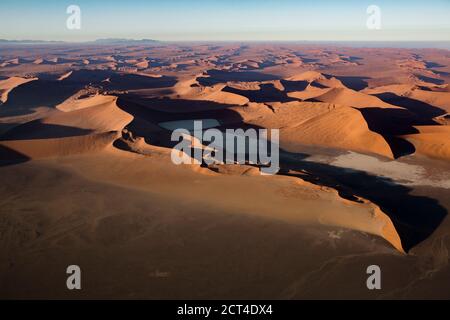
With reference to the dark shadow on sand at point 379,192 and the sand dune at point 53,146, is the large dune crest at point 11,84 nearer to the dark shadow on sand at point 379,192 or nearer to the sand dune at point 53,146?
the sand dune at point 53,146

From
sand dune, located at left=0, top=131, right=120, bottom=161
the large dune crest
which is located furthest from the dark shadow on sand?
the large dune crest

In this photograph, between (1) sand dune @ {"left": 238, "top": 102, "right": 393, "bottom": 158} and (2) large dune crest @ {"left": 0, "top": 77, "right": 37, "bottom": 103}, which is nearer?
(1) sand dune @ {"left": 238, "top": 102, "right": 393, "bottom": 158}

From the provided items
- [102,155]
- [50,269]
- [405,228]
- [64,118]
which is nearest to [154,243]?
[50,269]

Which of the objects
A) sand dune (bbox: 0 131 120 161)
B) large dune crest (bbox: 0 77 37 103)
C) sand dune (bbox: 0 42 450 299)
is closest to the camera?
sand dune (bbox: 0 42 450 299)

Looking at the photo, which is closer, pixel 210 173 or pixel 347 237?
pixel 347 237

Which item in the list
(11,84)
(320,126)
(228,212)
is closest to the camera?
(228,212)

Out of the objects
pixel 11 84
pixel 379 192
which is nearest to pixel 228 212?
pixel 379 192

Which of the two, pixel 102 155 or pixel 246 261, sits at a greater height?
pixel 102 155

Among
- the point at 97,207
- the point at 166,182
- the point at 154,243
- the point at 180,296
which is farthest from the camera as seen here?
the point at 166,182

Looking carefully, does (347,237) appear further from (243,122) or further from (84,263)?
(243,122)

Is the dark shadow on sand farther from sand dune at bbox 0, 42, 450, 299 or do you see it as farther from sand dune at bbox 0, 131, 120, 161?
sand dune at bbox 0, 131, 120, 161

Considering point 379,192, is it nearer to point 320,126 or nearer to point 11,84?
point 320,126
